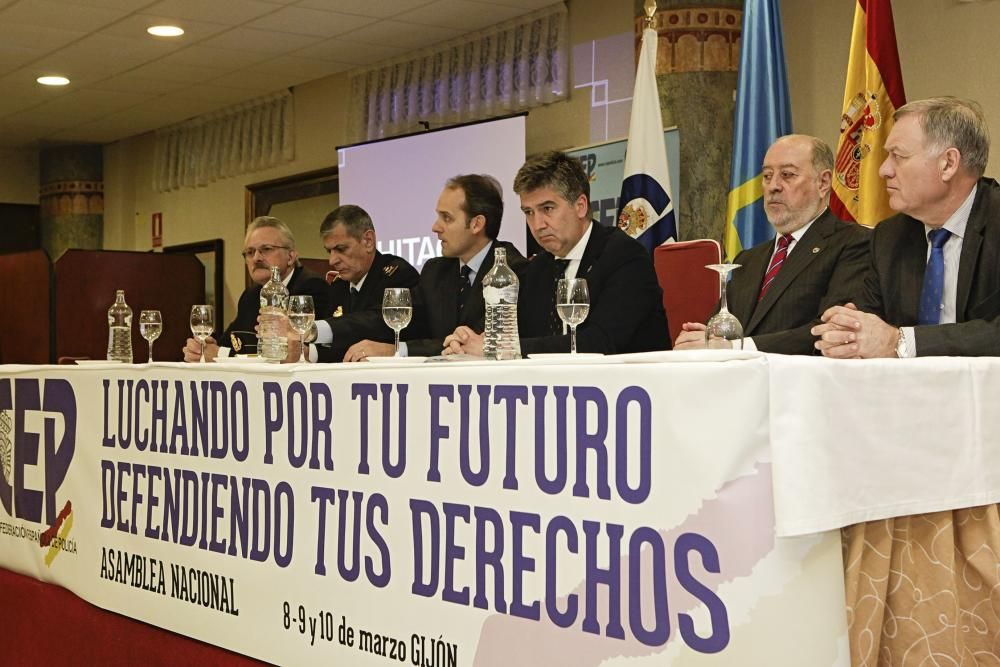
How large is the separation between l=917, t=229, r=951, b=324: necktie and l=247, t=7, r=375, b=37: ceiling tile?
15.5 ft

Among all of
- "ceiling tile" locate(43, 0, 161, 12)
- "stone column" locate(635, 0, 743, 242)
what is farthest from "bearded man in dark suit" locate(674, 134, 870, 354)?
"ceiling tile" locate(43, 0, 161, 12)

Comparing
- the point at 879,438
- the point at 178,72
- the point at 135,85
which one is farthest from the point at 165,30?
the point at 879,438

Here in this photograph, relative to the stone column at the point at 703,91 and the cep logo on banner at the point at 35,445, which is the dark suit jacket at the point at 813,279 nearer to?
the cep logo on banner at the point at 35,445

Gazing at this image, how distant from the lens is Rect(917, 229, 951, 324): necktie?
2.13 metres

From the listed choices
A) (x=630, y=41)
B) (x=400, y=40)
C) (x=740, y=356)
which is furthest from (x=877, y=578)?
(x=400, y=40)

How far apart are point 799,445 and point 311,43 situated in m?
6.12

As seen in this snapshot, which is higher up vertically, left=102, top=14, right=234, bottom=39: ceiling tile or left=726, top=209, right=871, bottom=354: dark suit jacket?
left=102, top=14, right=234, bottom=39: ceiling tile

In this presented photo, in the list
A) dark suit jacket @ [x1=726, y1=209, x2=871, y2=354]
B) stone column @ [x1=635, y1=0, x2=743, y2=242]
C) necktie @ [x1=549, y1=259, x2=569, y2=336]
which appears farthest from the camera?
stone column @ [x1=635, y1=0, x2=743, y2=242]

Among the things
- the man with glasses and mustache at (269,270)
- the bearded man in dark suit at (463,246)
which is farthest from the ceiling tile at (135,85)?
the bearded man in dark suit at (463,246)

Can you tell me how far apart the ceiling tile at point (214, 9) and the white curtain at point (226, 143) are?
1.98 m

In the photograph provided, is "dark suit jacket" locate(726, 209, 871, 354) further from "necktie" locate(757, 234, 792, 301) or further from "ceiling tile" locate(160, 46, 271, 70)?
"ceiling tile" locate(160, 46, 271, 70)

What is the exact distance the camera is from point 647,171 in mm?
5047

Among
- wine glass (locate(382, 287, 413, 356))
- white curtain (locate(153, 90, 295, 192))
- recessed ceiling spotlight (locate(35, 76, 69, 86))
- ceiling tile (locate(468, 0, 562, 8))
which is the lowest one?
wine glass (locate(382, 287, 413, 356))

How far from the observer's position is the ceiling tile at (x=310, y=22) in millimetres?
6246
